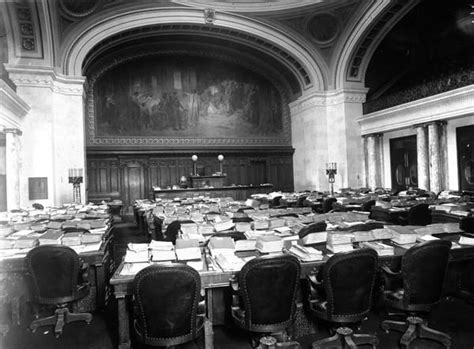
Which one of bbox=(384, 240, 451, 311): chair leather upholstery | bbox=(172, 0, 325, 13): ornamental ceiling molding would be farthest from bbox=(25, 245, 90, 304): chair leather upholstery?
bbox=(172, 0, 325, 13): ornamental ceiling molding

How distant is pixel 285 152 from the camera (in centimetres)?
2059

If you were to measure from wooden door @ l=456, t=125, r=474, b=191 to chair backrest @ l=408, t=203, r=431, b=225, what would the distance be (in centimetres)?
722

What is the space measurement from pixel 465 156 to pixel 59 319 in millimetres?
14451

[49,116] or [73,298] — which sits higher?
[49,116]

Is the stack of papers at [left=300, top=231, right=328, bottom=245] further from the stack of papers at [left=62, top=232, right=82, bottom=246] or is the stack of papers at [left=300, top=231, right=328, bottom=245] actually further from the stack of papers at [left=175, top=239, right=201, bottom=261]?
the stack of papers at [left=62, top=232, right=82, bottom=246]

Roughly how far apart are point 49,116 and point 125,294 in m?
12.1

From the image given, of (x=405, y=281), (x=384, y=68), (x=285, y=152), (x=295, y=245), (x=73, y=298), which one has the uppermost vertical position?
(x=384, y=68)

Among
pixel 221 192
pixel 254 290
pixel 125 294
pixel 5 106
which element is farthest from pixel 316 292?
pixel 221 192

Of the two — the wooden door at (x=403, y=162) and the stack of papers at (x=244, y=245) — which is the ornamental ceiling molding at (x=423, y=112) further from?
the stack of papers at (x=244, y=245)

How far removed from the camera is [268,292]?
300 centimetres

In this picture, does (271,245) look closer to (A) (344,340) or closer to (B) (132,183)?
(A) (344,340)

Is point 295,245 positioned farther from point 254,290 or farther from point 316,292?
point 254,290

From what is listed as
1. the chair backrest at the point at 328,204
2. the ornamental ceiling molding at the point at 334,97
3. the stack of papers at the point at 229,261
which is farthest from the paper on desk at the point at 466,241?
the ornamental ceiling molding at the point at 334,97

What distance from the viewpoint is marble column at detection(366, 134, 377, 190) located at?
17.4 meters
